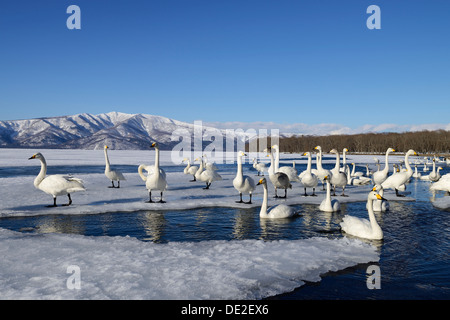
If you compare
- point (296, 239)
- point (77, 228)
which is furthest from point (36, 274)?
point (296, 239)

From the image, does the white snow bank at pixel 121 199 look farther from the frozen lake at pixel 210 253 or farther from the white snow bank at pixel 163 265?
the white snow bank at pixel 163 265

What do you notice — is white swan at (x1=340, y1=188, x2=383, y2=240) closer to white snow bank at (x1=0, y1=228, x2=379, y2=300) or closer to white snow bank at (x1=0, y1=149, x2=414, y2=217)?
white snow bank at (x1=0, y1=228, x2=379, y2=300)

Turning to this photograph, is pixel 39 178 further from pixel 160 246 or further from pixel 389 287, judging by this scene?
pixel 389 287

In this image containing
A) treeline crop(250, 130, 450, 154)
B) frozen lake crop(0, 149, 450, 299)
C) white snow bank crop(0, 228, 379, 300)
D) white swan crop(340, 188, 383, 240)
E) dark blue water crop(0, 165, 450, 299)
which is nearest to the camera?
white snow bank crop(0, 228, 379, 300)

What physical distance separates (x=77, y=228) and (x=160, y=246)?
338 cm

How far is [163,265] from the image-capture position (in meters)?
6.36

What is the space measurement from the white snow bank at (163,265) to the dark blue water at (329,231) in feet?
1.65

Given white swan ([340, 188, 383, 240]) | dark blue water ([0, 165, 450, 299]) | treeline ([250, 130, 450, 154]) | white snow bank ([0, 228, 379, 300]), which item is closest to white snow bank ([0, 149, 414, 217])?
dark blue water ([0, 165, 450, 299])

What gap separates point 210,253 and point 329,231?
13.2 ft

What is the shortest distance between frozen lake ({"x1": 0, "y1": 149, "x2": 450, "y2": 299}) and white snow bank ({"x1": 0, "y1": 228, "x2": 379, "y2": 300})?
2 cm

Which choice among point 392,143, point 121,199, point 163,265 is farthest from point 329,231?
point 392,143

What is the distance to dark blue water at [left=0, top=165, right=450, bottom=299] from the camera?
5.54 m

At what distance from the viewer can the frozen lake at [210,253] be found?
538 centimetres
